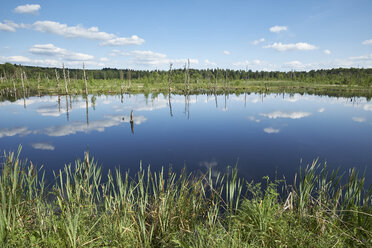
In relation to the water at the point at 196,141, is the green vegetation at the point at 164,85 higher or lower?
higher

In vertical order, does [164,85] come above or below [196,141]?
above

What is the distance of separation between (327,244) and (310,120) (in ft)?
94.9

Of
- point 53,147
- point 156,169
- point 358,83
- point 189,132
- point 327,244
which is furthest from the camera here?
point 358,83

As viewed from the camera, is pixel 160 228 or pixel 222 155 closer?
pixel 160 228

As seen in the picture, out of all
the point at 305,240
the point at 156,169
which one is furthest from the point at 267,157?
the point at 305,240

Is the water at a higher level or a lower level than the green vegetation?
lower

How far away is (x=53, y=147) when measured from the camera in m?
16.5

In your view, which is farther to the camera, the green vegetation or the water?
the green vegetation

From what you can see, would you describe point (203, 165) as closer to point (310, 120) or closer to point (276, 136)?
point (276, 136)

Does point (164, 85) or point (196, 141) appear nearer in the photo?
point (196, 141)

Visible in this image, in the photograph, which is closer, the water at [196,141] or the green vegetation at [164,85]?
the water at [196,141]

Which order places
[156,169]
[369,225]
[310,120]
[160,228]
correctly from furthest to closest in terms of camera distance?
[310,120] < [156,169] < [160,228] < [369,225]

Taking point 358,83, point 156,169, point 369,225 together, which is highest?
point 358,83

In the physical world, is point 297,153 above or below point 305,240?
below
